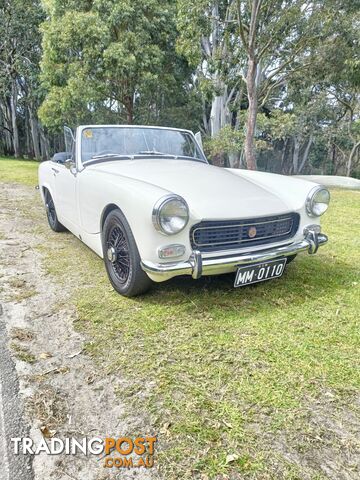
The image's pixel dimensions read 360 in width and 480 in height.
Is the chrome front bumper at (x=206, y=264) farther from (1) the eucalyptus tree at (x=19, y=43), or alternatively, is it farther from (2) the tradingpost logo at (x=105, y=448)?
(1) the eucalyptus tree at (x=19, y=43)

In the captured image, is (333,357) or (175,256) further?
(175,256)

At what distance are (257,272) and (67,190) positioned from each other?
2.34m

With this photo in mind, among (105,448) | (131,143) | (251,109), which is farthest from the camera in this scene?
(251,109)

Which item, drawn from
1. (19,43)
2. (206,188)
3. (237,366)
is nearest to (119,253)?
(206,188)

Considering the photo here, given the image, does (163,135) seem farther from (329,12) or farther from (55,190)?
(329,12)

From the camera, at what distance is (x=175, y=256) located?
2.33 meters

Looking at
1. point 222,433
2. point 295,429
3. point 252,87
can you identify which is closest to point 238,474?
point 222,433

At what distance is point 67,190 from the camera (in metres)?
3.78

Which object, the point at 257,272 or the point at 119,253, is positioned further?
the point at 119,253

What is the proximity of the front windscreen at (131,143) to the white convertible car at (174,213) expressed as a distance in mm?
11

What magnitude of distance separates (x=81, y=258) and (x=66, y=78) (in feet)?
39.2

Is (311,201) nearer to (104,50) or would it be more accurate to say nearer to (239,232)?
(239,232)

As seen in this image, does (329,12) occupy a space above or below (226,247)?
above

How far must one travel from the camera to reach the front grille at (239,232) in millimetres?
→ 2406
